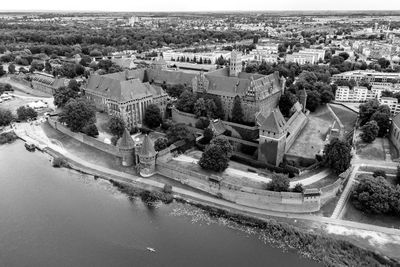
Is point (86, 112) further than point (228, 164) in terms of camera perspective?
Yes

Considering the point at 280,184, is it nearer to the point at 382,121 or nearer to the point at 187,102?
the point at 187,102

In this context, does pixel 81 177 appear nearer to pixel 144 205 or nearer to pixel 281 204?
pixel 144 205

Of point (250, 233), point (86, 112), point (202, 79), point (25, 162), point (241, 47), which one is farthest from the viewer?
point (241, 47)

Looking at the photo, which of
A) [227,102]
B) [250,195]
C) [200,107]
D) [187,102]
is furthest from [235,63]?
[250,195]

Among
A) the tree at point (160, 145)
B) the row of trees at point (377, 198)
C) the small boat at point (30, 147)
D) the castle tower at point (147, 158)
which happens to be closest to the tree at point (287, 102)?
the tree at point (160, 145)

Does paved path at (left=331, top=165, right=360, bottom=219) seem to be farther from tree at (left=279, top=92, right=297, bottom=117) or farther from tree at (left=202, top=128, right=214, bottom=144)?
tree at (left=202, top=128, right=214, bottom=144)

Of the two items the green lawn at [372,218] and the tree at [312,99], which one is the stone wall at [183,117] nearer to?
the tree at [312,99]

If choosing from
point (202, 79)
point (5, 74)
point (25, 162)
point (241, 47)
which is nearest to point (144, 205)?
point (25, 162)

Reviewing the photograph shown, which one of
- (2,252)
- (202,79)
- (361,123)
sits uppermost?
(202,79)
